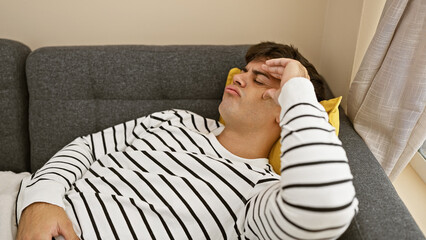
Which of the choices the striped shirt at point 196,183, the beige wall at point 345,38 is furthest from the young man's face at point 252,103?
the beige wall at point 345,38

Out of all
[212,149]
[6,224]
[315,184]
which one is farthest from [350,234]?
[6,224]

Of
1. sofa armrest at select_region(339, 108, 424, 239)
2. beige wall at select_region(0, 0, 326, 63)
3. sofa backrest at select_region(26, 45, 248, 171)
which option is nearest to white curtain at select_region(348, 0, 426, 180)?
sofa armrest at select_region(339, 108, 424, 239)

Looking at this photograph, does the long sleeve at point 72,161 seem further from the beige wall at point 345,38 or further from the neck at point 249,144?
the beige wall at point 345,38

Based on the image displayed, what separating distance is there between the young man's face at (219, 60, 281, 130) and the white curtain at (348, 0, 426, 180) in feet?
1.07

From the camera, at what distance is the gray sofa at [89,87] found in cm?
160

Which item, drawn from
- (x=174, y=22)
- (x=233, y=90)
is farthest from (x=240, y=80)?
Result: (x=174, y=22)

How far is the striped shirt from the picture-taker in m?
0.84

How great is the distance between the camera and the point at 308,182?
2.72 feet

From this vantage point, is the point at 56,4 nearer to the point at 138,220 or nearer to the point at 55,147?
the point at 55,147

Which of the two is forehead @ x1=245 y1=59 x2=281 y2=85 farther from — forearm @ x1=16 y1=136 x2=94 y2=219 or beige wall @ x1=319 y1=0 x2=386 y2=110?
forearm @ x1=16 y1=136 x2=94 y2=219

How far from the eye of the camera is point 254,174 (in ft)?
3.99

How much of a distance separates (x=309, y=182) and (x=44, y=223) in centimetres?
82

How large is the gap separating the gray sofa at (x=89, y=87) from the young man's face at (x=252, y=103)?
0.96ft

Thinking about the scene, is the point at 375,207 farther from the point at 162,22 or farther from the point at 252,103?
the point at 162,22
